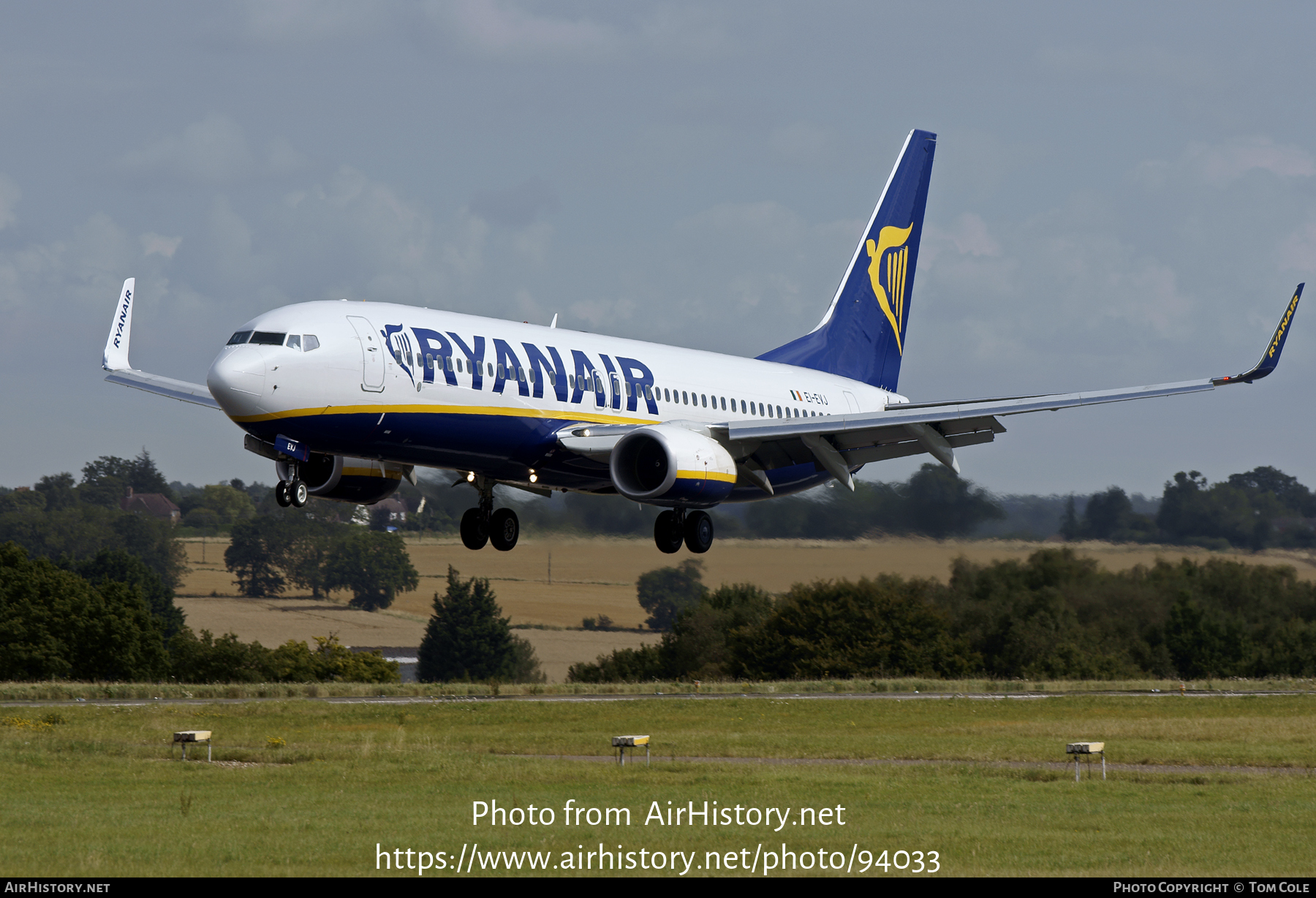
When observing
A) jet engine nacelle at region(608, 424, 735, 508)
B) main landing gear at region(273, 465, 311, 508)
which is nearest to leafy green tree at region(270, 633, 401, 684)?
jet engine nacelle at region(608, 424, 735, 508)

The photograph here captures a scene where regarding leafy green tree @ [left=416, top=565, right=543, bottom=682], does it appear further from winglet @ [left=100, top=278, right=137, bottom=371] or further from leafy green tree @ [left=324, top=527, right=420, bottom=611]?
winglet @ [left=100, top=278, right=137, bottom=371]

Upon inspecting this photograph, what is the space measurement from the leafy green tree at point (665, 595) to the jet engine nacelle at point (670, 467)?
50.9 metres

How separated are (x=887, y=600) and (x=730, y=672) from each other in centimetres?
1131

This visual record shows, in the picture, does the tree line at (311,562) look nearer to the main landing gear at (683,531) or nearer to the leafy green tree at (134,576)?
the leafy green tree at (134,576)

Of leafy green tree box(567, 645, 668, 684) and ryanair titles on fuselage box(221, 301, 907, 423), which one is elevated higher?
ryanair titles on fuselage box(221, 301, 907, 423)

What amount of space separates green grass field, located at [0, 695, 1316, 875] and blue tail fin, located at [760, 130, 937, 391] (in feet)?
39.3

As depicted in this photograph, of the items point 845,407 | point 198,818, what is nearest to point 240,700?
point 845,407

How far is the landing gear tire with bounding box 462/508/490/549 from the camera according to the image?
38562 mm

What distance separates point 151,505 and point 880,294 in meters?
97.0

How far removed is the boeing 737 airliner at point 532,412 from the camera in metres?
29.6

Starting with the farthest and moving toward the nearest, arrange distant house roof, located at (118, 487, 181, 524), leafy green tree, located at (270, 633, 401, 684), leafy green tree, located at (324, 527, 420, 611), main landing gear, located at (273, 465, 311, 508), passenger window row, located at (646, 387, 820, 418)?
1. distant house roof, located at (118, 487, 181, 524)
2. leafy green tree, located at (324, 527, 420, 611)
3. leafy green tree, located at (270, 633, 401, 684)
4. passenger window row, located at (646, 387, 820, 418)
5. main landing gear, located at (273, 465, 311, 508)

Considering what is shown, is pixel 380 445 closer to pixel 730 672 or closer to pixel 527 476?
pixel 527 476

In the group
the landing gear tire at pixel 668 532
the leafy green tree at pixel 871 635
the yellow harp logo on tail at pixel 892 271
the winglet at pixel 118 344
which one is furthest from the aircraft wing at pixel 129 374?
the leafy green tree at pixel 871 635

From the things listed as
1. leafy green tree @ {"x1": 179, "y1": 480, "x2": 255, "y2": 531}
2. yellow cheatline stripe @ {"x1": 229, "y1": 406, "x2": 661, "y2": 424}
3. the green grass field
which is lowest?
the green grass field
